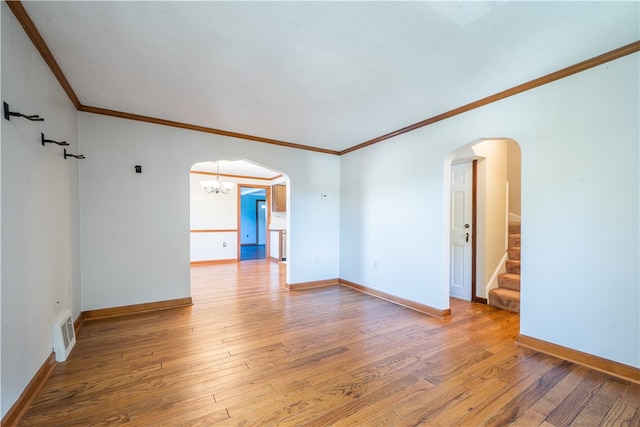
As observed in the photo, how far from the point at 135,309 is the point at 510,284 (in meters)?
5.03

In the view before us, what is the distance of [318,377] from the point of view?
1.96 meters

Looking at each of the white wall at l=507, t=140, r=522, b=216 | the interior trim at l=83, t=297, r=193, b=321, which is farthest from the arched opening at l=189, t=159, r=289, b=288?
the white wall at l=507, t=140, r=522, b=216

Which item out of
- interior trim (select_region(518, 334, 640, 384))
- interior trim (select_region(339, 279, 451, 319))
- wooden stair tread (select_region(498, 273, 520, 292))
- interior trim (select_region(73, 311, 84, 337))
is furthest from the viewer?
wooden stair tread (select_region(498, 273, 520, 292))

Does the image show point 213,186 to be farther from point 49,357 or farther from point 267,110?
point 49,357

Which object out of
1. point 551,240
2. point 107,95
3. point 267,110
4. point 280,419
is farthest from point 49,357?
point 551,240

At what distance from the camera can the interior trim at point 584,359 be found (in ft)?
6.29

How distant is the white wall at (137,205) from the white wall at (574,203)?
121 inches

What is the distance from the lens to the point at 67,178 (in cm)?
257

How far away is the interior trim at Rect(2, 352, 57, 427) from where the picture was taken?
1466 millimetres

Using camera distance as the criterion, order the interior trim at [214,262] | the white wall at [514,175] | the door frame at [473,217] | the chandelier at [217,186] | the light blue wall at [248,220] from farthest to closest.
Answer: the light blue wall at [248,220] < the interior trim at [214,262] < the chandelier at [217,186] < the white wall at [514,175] < the door frame at [473,217]

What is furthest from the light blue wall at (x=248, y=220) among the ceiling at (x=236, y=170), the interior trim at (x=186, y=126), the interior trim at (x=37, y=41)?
the interior trim at (x=37, y=41)

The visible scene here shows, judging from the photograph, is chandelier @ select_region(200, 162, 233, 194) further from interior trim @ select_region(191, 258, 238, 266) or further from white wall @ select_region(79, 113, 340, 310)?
white wall @ select_region(79, 113, 340, 310)

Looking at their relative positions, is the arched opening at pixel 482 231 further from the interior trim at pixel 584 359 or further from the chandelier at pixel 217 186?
the chandelier at pixel 217 186

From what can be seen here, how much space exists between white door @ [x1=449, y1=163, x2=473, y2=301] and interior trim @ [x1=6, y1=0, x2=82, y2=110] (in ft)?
15.4
